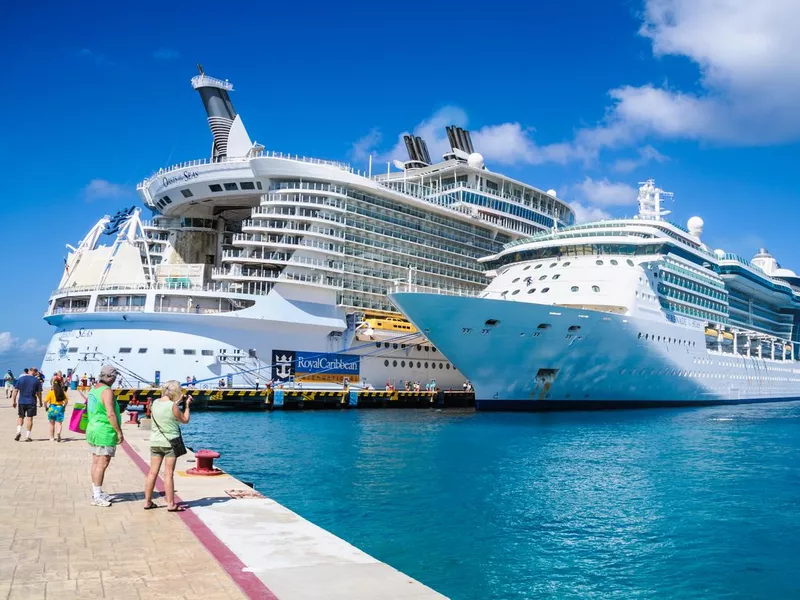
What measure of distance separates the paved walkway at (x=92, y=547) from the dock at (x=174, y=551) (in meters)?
0.01

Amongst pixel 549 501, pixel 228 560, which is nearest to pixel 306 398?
pixel 549 501

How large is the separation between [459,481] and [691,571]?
24.9 feet

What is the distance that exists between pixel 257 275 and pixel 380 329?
8.85m

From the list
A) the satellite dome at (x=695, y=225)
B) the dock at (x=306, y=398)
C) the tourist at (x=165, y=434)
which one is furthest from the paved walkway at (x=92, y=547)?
the satellite dome at (x=695, y=225)

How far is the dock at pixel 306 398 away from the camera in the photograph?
38.7 metres

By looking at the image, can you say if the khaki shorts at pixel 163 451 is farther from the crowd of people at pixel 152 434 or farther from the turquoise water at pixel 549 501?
the turquoise water at pixel 549 501

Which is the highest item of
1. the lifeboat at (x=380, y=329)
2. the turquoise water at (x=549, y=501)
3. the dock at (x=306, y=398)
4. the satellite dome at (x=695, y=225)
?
the satellite dome at (x=695, y=225)

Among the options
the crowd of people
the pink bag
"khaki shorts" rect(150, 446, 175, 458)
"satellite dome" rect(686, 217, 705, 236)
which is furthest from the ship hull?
"khaki shorts" rect(150, 446, 175, 458)

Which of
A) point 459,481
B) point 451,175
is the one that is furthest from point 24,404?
point 451,175

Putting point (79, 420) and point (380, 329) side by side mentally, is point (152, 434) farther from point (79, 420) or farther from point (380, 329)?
point (380, 329)

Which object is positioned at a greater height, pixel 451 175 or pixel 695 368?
pixel 451 175

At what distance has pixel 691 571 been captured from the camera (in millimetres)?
10750

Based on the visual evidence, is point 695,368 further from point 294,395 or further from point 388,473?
point 388,473

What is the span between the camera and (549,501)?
51.0 ft
